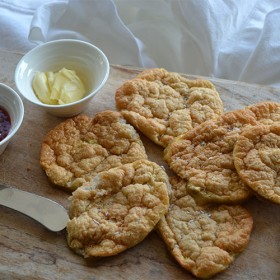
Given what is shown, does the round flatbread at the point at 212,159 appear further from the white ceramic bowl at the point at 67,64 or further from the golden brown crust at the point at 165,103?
the white ceramic bowl at the point at 67,64

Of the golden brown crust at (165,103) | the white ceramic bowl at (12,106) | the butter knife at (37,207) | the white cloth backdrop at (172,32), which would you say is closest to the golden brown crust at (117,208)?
the butter knife at (37,207)

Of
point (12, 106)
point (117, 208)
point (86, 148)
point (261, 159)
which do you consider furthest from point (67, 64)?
point (261, 159)

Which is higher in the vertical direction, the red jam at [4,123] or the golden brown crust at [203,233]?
the golden brown crust at [203,233]

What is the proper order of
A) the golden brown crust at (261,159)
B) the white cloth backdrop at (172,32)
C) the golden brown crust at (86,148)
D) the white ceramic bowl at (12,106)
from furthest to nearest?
the white cloth backdrop at (172,32) < the white ceramic bowl at (12,106) < the golden brown crust at (86,148) < the golden brown crust at (261,159)

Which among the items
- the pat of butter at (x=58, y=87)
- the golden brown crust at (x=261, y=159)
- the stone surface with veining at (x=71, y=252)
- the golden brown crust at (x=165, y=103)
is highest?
the golden brown crust at (x=261, y=159)

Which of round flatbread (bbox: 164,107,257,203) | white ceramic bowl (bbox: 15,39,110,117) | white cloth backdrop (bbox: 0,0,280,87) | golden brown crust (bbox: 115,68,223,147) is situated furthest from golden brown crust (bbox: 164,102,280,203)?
white cloth backdrop (bbox: 0,0,280,87)

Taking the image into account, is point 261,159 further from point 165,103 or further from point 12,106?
point 12,106

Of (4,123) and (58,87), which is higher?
(58,87)
